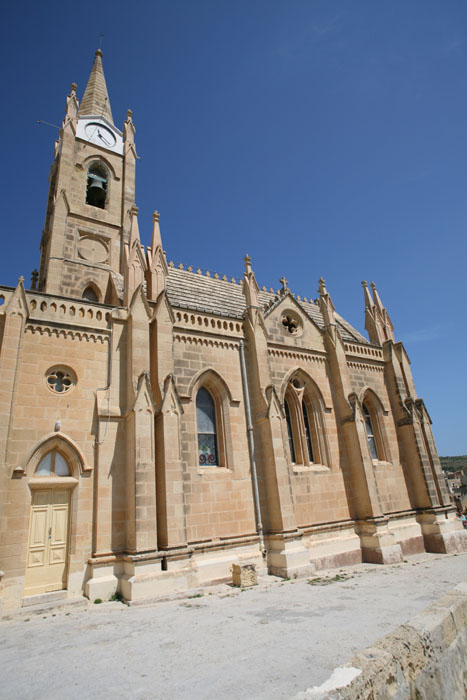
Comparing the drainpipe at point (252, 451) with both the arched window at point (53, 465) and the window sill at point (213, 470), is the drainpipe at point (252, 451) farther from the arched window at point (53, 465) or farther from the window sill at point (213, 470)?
the arched window at point (53, 465)

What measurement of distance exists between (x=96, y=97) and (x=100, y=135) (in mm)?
4915

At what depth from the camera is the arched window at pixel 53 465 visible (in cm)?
1074

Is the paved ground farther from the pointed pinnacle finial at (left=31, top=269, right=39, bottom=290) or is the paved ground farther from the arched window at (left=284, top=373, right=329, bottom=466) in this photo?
the pointed pinnacle finial at (left=31, top=269, right=39, bottom=290)

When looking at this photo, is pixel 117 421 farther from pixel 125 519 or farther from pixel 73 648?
pixel 73 648

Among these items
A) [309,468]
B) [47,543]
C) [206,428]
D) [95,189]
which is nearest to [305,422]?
[309,468]

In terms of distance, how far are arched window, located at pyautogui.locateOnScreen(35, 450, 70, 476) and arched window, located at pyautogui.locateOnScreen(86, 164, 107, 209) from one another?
14007 millimetres

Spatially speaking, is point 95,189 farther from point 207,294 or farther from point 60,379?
point 60,379

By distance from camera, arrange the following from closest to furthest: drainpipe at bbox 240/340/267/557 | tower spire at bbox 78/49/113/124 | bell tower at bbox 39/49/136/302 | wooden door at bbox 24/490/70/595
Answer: wooden door at bbox 24/490/70/595, drainpipe at bbox 240/340/267/557, bell tower at bbox 39/49/136/302, tower spire at bbox 78/49/113/124

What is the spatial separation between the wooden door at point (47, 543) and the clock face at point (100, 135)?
18219 millimetres

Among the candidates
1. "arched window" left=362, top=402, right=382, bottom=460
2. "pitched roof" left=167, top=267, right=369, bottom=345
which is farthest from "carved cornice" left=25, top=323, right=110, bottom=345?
"arched window" left=362, top=402, right=382, bottom=460

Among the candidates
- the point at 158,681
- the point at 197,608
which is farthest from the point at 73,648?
the point at 197,608

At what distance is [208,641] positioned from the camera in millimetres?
6566

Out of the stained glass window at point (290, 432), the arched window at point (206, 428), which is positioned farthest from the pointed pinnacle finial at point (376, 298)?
the arched window at point (206, 428)

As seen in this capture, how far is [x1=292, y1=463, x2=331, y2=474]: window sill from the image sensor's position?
15.2 meters
